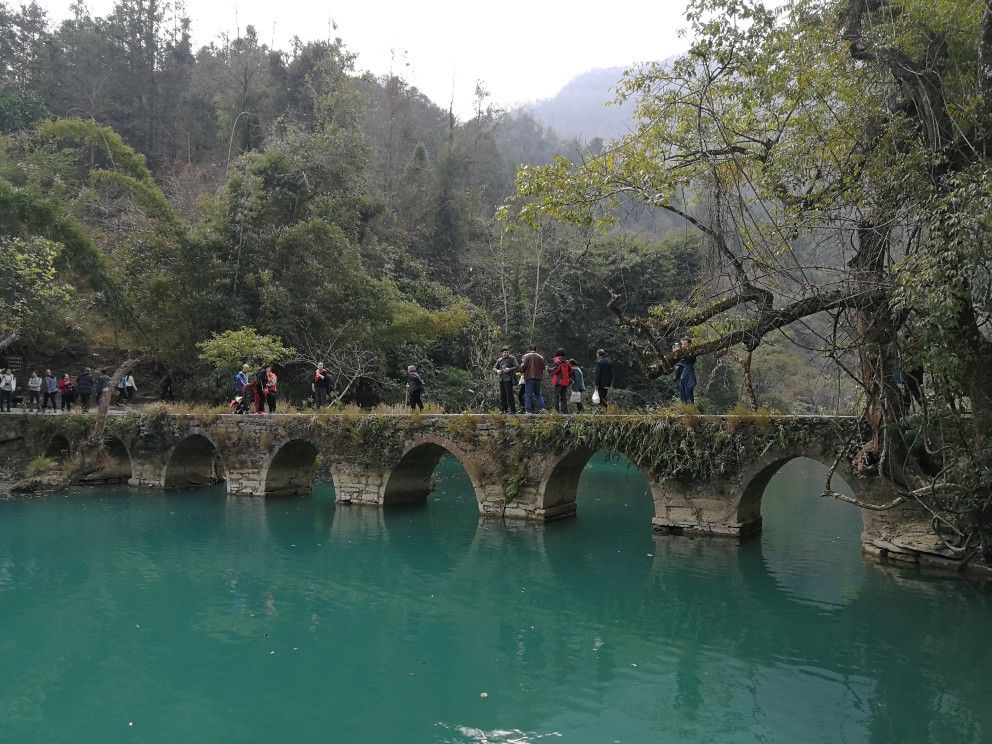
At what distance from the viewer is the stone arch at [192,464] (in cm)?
2142

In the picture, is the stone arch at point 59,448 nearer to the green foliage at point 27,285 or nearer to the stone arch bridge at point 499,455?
the stone arch bridge at point 499,455

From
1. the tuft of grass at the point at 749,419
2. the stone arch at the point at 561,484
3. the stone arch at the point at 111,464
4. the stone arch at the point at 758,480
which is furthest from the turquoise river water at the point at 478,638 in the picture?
the stone arch at the point at 111,464

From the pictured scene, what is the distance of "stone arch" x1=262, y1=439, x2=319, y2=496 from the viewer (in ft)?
65.0

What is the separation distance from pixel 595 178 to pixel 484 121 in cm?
3631

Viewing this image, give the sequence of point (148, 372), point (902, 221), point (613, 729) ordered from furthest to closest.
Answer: point (148, 372), point (902, 221), point (613, 729)

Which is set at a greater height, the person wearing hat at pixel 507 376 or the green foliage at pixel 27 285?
the green foliage at pixel 27 285

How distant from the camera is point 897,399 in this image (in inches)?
411

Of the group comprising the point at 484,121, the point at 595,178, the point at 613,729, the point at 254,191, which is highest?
the point at 484,121

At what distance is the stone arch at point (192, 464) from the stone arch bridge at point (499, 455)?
35 mm

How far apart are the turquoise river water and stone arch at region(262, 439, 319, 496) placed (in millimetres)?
3880

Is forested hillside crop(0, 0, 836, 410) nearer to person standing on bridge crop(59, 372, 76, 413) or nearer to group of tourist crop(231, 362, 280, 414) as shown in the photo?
person standing on bridge crop(59, 372, 76, 413)

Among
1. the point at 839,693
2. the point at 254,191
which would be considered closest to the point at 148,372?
the point at 254,191

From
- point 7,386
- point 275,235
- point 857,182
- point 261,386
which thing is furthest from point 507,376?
point 7,386

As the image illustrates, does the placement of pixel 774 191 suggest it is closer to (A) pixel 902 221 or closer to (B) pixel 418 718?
(A) pixel 902 221
